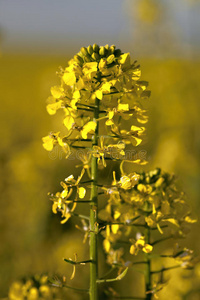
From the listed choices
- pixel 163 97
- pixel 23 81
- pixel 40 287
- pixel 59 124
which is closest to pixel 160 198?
pixel 40 287

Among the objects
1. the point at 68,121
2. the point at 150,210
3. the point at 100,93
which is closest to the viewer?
the point at 100,93

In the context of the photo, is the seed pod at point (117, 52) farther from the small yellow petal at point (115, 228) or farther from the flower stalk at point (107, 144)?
the small yellow petal at point (115, 228)

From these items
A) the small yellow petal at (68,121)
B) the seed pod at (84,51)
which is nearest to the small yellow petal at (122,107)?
the small yellow petal at (68,121)

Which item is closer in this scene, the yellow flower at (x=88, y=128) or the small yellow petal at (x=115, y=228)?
the yellow flower at (x=88, y=128)

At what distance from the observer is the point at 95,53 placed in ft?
6.68

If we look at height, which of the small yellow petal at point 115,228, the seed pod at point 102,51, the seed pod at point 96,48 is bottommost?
the small yellow petal at point 115,228

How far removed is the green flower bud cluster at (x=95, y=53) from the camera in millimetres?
2025

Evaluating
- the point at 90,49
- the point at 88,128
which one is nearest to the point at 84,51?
the point at 90,49

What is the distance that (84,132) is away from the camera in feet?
6.25

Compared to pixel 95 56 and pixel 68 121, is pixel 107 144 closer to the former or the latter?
pixel 68 121

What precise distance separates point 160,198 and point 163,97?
458 cm

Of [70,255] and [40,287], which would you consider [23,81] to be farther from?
[40,287]

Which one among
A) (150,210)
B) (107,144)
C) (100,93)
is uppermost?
(100,93)

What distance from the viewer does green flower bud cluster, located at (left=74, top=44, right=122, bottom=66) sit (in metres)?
2.03
